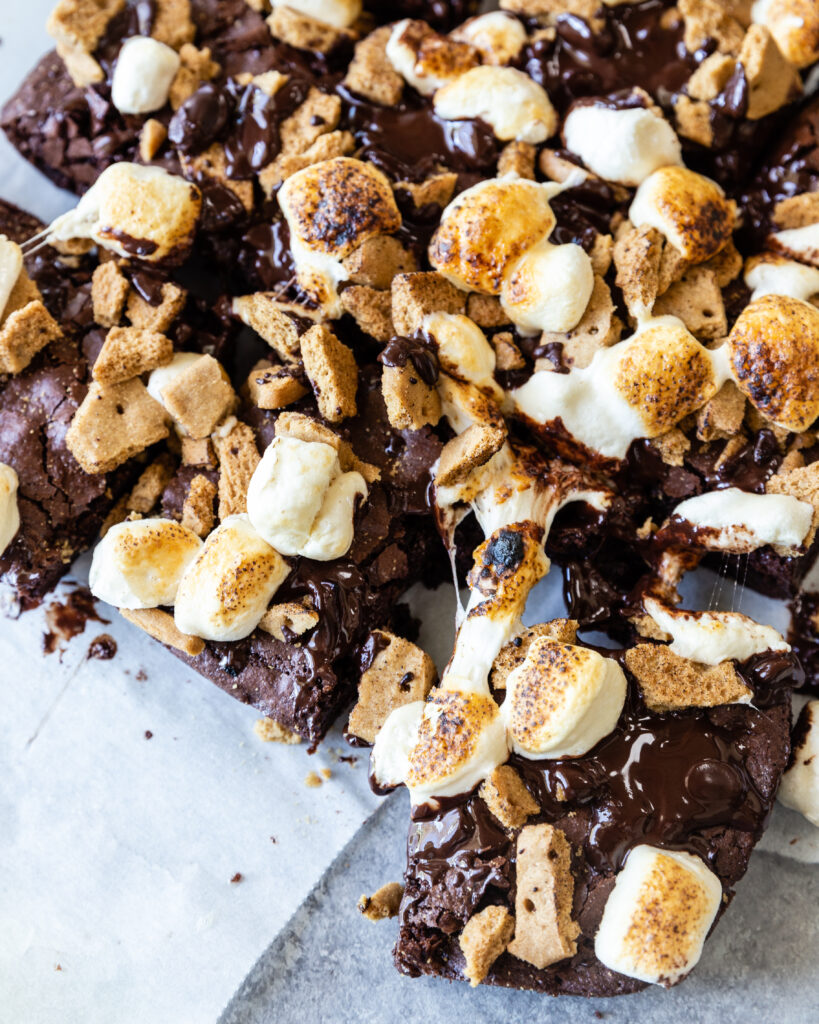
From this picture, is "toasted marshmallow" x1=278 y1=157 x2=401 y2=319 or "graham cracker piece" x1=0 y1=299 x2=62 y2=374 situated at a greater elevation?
"graham cracker piece" x1=0 y1=299 x2=62 y2=374

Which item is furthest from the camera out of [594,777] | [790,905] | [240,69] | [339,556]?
[240,69]

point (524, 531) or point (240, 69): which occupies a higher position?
point (240, 69)

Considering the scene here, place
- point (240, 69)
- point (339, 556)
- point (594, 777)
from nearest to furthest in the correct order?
1. point (594, 777)
2. point (339, 556)
3. point (240, 69)

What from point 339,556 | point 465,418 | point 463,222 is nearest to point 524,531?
point 465,418

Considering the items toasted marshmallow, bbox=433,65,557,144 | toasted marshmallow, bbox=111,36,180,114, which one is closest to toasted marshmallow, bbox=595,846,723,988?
toasted marshmallow, bbox=433,65,557,144

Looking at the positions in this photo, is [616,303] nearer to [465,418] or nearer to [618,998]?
[465,418]

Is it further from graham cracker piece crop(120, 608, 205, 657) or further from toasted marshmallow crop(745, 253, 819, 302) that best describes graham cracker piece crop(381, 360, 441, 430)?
toasted marshmallow crop(745, 253, 819, 302)

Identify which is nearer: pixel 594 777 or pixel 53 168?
pixel 594 777
